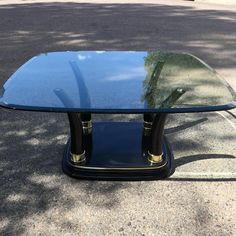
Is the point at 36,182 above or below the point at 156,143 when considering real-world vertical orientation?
below

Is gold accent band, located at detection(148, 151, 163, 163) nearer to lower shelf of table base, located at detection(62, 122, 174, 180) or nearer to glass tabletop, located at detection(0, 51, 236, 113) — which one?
lower shelf of table base, located at detection(62, 122, 174, 180)

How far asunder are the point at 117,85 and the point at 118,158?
24.9 inches

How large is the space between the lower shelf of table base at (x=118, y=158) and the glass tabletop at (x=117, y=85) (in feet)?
1.98

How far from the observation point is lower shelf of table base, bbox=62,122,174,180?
301 cm

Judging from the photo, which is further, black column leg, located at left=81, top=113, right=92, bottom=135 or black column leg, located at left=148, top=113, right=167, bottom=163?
black column leg, located at left=81, top=113, right=92, bottom=135

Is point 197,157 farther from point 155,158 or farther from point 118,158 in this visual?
point 118,158

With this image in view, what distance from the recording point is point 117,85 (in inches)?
113

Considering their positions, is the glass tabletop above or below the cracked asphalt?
above

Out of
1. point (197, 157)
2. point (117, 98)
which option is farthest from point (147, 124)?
point (117, 98)

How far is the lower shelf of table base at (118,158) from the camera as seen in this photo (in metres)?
3.01

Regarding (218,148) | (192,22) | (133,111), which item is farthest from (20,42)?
(133,111)

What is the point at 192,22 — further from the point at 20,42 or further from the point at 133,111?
the point at 133,111

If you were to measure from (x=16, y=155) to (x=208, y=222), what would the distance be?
5.66ft

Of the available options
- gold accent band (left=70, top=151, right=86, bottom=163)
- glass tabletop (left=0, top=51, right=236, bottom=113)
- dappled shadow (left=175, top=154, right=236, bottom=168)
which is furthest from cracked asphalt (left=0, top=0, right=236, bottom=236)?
glass tabletop (left=0, top=51, right=236, bottom=113)
